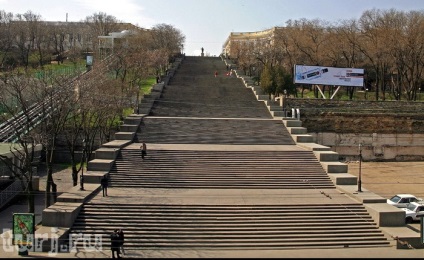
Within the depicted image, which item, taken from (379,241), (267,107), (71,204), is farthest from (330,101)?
(71,204)

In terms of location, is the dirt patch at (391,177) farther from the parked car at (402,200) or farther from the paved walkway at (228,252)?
the paved walkway at (228,252)

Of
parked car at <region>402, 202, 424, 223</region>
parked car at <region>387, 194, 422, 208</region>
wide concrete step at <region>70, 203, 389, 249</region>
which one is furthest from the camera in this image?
parked car at <region>387, 194, 422, 208</region>

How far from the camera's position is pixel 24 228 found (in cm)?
1878

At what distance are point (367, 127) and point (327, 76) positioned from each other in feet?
31.2

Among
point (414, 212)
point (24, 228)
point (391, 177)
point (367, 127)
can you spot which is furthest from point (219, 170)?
point (367, 127)

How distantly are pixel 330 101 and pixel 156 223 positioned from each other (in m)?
33.6

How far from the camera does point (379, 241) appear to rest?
21.0 meters

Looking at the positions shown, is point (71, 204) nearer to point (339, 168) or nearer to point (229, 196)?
point (229, 196)

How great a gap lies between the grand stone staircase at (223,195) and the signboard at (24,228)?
8.50 feet

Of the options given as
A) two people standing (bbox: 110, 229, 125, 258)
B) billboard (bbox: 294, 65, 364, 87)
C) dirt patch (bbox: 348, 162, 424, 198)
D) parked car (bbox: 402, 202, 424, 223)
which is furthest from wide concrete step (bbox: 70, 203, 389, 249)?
billboard (bbox: 294, 65, 364, 87)

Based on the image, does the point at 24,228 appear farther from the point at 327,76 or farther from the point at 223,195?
the point at 327,76

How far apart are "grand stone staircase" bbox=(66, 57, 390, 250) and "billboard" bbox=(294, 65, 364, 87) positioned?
12.2 metres

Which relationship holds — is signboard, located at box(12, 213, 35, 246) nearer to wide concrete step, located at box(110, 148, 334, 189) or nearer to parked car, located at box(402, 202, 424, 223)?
wide concrete step, located at box(110, 148, 334, 189)

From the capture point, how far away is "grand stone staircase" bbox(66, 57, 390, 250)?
68.5ft
